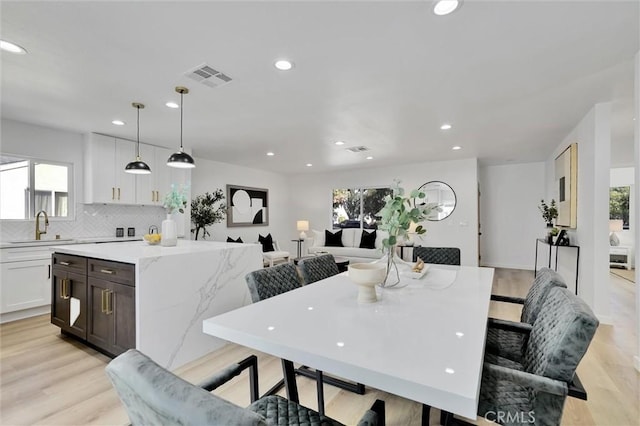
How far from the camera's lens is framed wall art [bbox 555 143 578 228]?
4.06 metres

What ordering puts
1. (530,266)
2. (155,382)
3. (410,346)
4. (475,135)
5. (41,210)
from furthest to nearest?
(530,266) → (475,135) → (41,210) → (410,346) → (155,382)

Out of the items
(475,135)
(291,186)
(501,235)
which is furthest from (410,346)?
(291,186)

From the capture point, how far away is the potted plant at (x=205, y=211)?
596 cm

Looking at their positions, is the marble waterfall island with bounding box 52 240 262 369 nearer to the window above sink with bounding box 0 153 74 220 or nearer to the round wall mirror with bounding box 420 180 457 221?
the window above sink with bounding box 0 153 74 220

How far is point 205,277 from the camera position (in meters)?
2.74

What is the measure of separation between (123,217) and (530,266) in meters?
8.49

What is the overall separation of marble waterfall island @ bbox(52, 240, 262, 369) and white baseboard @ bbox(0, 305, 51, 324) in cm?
144

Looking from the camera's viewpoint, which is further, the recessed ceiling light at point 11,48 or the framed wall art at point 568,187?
the framed wall art at point 568,187

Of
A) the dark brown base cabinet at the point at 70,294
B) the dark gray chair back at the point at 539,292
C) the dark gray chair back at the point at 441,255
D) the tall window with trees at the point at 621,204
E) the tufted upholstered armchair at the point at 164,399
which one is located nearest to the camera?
the tufted upholstered armchair at the point at 164,399

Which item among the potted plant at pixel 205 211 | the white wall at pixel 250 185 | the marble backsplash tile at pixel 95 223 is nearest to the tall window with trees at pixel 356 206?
the white wall at pixel 250 185

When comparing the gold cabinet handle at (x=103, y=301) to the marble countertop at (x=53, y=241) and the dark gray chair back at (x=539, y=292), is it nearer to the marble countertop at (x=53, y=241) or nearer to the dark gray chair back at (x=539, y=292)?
the marble countertop at (x=53, y=241)

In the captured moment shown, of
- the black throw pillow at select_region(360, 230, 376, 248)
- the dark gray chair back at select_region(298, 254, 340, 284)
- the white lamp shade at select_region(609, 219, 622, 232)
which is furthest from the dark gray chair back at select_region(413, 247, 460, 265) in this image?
the white lamp shade at select_region(609, 219, 622, 232)

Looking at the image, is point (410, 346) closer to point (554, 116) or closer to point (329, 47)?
point (329, 47)

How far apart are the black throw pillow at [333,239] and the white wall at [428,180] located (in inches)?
32.8
